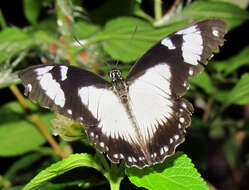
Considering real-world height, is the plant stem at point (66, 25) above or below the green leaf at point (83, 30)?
above

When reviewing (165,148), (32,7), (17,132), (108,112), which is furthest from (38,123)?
(165,148)

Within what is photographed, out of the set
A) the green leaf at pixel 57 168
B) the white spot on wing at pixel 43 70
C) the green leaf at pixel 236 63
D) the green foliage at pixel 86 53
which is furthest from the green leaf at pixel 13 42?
the green leaf at pixel 236 63

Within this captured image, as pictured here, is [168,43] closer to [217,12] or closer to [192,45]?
[192,45]

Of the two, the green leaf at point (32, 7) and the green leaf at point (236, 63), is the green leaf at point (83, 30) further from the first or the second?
the green leaf at point (236, 63)

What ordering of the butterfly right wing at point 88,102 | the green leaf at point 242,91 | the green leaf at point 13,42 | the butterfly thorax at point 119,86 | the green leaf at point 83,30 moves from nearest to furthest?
the butterfly right wing at point 88,102 → the butterfly thorax at point 119,86 → the green leaf at point 242,91 → the green leaf at point 13,42 → the green leaf at point 83,30

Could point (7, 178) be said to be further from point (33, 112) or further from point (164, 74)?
point (164, 74)

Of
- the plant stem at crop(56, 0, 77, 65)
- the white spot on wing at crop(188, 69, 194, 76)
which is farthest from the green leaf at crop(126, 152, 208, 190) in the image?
the plant stem at crop(56, 0, 77, 65)

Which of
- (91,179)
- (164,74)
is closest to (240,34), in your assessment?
(164,74)
